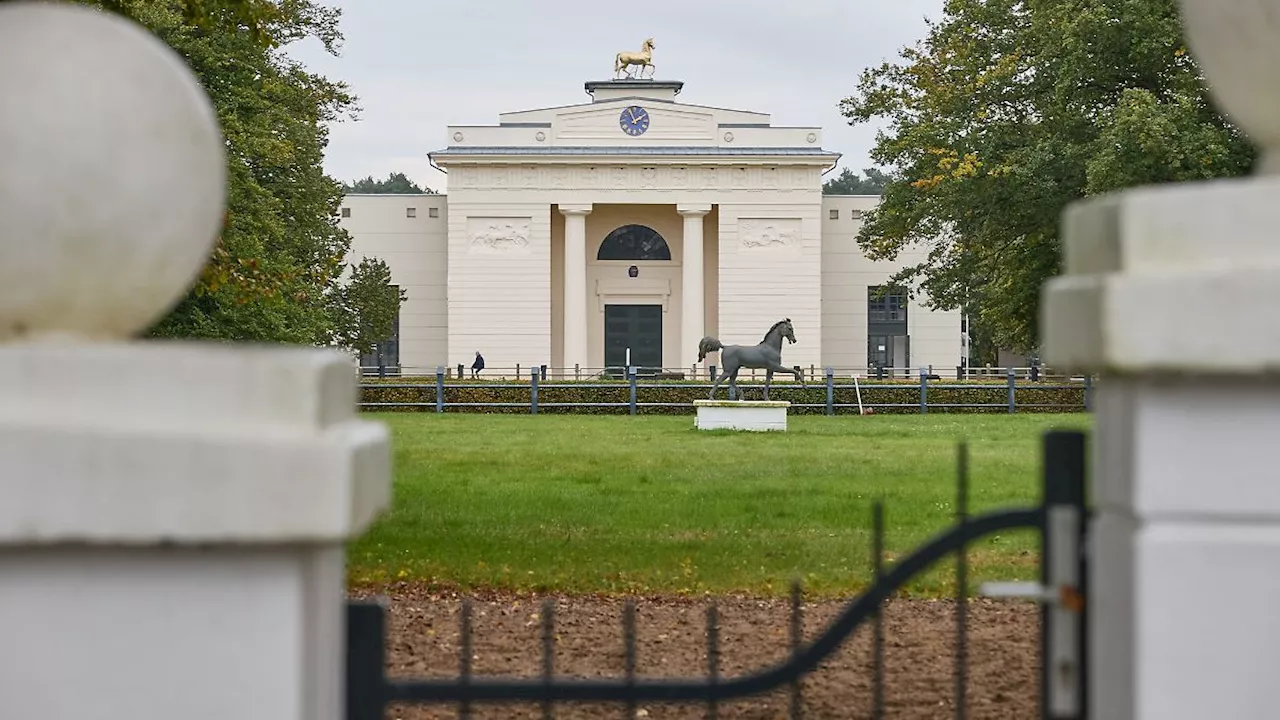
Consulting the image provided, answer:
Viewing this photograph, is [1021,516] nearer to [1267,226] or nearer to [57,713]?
[1267,226]

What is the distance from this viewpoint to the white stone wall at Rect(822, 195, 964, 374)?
186 ft

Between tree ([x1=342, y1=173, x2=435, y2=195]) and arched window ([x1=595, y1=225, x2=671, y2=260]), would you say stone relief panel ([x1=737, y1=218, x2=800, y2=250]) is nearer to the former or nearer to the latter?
arched window ([x1=595, y1=225, x2=671, y2=260])

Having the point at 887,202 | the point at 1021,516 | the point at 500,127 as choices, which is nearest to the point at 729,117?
the point at 500,127

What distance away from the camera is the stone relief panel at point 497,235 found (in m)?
54.1

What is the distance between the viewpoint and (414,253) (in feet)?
187

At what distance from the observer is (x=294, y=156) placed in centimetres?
3091

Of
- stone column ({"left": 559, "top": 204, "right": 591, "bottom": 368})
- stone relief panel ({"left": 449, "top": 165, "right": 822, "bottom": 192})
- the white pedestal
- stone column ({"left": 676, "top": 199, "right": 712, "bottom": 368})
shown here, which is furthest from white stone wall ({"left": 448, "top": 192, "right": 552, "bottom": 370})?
the white pedestal

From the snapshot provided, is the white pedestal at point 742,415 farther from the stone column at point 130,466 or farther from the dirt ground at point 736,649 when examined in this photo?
the stone column at point 130,466

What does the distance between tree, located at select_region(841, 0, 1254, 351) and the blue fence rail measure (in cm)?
161

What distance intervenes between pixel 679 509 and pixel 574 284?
1652 inches

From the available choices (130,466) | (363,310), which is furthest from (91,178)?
(363,310)

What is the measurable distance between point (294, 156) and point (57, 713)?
1183 inches

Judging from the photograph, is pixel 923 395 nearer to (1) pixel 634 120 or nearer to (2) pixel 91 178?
(1) pixel 634 120

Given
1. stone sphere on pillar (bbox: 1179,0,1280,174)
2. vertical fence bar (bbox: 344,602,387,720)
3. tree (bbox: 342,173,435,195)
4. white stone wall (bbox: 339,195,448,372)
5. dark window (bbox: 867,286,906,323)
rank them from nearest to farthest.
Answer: stone sphere on pillar (bbox: 1179,0,1280,174) < vertical fence bar (bbox: 344,602,387,720) < white stone wall (bbox: 339,195,448,372) < dark window (bbox: 867,286,906,323) < tree (bbox: 342,173,435,195)
